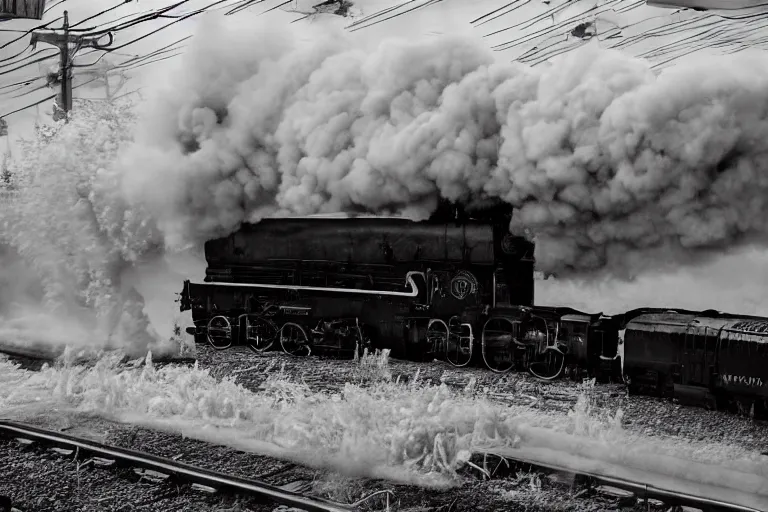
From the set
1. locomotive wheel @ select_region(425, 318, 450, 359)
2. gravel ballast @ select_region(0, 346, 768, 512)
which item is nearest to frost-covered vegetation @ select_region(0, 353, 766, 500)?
gravel ballast @ select_region(0, 346, 768, 512)

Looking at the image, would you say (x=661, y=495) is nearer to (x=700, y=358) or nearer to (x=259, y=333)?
(x=700, y=358)

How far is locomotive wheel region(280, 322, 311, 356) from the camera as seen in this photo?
32.6 feet

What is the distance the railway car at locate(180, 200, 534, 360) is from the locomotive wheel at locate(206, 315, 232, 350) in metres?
0.02

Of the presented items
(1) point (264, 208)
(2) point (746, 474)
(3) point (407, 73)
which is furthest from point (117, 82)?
(2) point (746, 474)

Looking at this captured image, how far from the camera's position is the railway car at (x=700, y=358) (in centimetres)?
643

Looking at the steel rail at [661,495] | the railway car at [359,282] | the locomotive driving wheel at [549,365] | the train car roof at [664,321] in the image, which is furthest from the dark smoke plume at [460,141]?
the steel rail at [661,495]

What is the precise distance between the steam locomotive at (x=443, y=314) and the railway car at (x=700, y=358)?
0.01m

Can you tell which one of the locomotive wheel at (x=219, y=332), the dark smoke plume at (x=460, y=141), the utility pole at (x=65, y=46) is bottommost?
the locomotive wheel at (x=219, y=332)

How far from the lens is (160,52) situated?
9.68m

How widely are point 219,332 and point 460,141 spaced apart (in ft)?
16.1

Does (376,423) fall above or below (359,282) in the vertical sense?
below

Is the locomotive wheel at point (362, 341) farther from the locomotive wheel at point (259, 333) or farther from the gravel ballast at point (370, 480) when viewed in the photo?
the locomotive wheel at point (259, 333)

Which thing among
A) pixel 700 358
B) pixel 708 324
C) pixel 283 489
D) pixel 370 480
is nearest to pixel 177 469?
pixel 283 489

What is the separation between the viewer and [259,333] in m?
10.4
